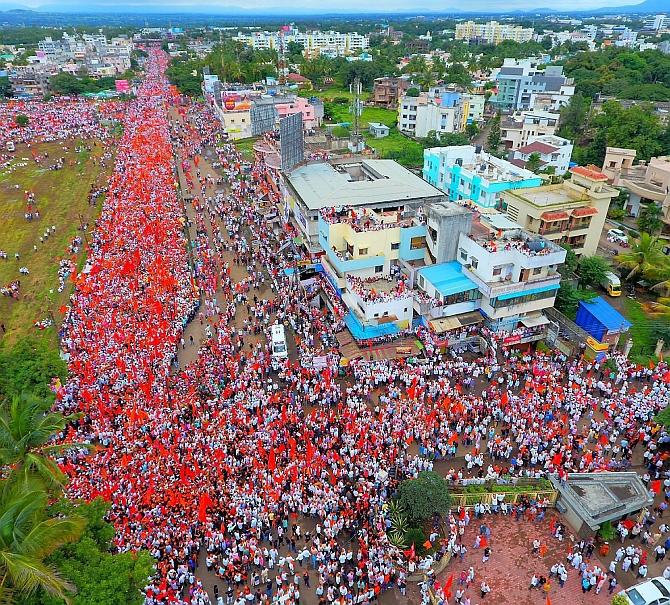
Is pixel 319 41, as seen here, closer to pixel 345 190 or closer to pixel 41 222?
pixel 41 222

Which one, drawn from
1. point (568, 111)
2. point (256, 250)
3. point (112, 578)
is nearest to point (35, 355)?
point (112, 578)

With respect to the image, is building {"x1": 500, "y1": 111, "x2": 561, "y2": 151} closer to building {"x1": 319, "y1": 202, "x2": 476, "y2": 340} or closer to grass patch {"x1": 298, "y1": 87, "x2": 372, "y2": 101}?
building {"x1": 319, "y1": 202, "x2": 476, "y2": 340}

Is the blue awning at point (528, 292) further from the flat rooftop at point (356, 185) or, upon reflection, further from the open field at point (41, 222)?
the open field at point (41, 222)

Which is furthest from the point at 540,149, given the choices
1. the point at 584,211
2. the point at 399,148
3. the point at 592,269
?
the point at 592,269

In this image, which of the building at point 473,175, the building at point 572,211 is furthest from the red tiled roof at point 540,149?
the building at point 572,211

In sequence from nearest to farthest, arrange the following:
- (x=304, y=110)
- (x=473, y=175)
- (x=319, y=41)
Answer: (x=473, y=175), (x=304, y=110), (x=319, y=41)

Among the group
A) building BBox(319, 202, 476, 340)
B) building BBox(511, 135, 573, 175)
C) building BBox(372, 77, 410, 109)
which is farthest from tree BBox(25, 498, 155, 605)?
building BBox(372, 77, 410, 109)
